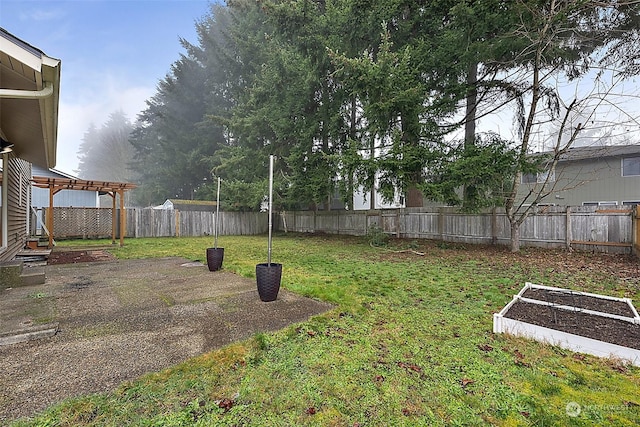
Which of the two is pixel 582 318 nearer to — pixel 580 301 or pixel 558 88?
pixel 580 301

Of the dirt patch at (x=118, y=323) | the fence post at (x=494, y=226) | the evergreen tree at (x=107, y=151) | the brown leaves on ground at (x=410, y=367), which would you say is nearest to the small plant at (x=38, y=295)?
the dirt patch at (x=118, y=323)

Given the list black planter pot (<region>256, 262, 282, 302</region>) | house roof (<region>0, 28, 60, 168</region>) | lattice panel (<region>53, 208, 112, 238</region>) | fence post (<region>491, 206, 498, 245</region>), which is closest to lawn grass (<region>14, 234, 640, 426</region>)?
black planter pot (<region>256, 262, 282, 302</region>)

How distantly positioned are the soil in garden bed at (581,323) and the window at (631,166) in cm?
1326

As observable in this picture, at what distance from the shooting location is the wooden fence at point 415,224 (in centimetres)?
757

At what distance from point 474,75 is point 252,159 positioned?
10803 millimetres

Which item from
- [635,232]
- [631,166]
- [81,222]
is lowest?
[635,232]

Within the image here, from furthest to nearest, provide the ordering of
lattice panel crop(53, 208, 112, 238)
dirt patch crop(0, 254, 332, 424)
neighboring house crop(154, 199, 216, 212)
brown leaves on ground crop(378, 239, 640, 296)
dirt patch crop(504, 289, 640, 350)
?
neighboring house crop(154, 199, 216, 212) < lattice panel crop(53, 208, 112, 238) < brown leaves on ground crop(378, 239, 640, 296) < dirt patch crop(504, 289, 640, 350) < dirt patch crop(0, 254, 332, 424)

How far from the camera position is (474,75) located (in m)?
9.90

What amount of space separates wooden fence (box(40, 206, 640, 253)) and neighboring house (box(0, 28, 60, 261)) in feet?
18.4

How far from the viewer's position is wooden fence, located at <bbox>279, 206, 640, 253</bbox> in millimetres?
7426

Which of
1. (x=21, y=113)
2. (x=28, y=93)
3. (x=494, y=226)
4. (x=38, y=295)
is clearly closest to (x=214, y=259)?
(x=38, y=295)

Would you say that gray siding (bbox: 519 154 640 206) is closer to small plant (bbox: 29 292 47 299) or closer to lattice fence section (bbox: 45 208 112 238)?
small plant (bbox: 29 292 47 299)

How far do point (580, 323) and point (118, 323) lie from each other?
4.69 meters

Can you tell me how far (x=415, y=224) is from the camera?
11453 millimetres
